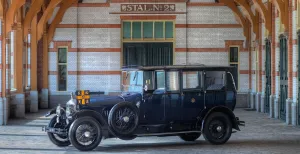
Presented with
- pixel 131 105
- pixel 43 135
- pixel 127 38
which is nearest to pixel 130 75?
pixel 131 105

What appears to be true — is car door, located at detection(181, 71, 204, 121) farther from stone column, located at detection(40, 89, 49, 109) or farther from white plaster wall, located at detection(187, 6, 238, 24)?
stone column, located at detection(40, 89, 49, 109)

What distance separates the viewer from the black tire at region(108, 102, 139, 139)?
41.0 feet

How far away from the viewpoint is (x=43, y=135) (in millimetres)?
15617

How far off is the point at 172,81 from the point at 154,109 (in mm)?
774

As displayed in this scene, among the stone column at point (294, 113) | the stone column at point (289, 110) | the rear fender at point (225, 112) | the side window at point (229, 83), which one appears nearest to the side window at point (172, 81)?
the rear fender at point (225, 112)

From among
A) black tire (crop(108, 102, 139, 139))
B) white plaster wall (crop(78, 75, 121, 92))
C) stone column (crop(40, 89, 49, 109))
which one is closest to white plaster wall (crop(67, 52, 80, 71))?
white plaster wall (crop(78, 75, 121, 92))

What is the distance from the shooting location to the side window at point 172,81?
13.3m

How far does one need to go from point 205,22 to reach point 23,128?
11307 mm

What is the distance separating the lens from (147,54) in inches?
1024

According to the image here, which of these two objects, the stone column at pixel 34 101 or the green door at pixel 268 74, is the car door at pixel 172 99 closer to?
the green door at pixel 268 74

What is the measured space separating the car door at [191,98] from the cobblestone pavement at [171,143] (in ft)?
2.30

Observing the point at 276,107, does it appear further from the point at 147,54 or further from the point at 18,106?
the point at 18,106

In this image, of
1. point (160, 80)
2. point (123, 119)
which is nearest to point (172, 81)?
point (160, 80)

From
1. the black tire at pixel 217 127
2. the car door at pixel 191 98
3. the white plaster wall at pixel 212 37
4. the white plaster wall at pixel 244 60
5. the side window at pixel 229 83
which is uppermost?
the white plaster wall at pixel 212 37
